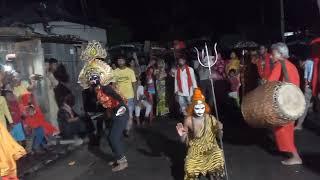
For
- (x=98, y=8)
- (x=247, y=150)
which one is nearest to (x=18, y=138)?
(x=247, y=150)

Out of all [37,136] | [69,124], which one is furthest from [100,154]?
[69,124]

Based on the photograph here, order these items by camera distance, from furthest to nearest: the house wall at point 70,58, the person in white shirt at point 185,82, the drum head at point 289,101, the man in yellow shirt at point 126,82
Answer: the person in white shirt at point 185,82
the house wall at point 70,58
the man in yellow shirt at point 126,82
the drum head at point 289,101

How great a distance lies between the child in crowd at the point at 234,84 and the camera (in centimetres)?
1415

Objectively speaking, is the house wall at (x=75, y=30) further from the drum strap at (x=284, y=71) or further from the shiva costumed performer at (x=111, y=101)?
the drum strap at (x=284, y=71)

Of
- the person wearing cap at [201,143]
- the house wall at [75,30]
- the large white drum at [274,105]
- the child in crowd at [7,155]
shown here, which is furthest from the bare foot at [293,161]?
the house wall at [75,30]

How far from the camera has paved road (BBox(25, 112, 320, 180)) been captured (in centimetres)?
724

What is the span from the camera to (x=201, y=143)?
6.52 m

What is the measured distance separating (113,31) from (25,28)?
25.1 feet

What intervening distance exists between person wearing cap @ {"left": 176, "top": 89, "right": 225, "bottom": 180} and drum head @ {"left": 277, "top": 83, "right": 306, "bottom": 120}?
1.04m

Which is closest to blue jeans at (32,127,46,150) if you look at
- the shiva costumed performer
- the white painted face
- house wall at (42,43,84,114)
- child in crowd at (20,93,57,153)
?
child in crowd at (20,93,57,153)

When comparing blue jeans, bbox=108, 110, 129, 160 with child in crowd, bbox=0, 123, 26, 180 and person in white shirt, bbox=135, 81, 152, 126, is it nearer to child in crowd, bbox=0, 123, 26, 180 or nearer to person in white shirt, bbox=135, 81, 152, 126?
child in crowd, bbox=0, 123, 26, 180

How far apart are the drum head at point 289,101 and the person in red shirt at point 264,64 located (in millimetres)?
883

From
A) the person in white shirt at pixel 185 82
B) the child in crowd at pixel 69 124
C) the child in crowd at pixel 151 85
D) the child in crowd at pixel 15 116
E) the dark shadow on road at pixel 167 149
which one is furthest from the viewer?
the child in crowd at pixel 151 85

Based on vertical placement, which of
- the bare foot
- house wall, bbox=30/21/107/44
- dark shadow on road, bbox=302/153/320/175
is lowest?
dark shadow on road, bbox=302/153/320/175
